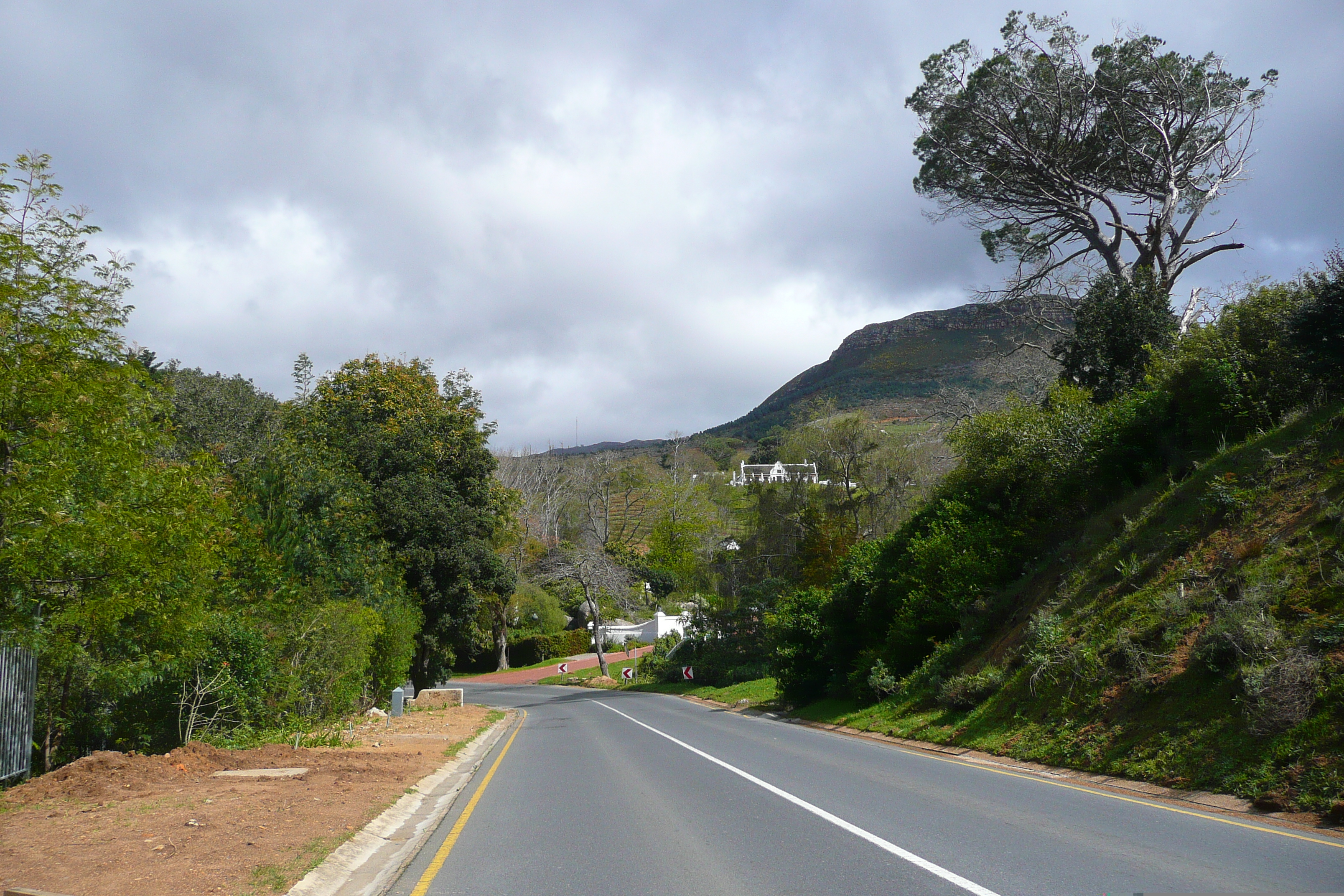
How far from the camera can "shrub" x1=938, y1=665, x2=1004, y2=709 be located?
57.6ft

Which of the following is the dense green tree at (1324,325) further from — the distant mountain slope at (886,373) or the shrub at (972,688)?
the distant mountain slope at (886,373)

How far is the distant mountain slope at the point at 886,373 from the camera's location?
A: 9269 cm

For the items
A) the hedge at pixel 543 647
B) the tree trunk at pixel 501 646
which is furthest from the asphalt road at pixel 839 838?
the hedge at pixel 543 647

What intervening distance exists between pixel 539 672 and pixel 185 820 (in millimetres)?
54153

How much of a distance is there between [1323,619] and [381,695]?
2443cm

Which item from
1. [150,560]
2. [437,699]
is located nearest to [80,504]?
[150,560]

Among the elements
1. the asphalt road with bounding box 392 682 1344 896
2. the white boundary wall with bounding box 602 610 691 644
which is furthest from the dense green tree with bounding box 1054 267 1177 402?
the white boundary wall with bounding box 602 610 691 644

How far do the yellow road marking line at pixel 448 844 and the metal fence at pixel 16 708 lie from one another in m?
5.46

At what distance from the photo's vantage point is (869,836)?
7.89 metres

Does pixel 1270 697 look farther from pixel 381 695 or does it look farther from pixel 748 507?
pixel 748 507

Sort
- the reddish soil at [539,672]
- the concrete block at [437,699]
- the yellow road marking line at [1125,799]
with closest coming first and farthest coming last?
the yellow road marking line at [1125,799]
the concrete block at [437,699]
the reddish soil at [539,672]

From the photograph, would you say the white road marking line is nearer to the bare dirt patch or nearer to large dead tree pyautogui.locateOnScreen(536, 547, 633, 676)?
the bare dirt patch

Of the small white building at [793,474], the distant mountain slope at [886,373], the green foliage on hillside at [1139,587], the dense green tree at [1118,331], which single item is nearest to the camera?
the green foliage on hillside at [1139,587]

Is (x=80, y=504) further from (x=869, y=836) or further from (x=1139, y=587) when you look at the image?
(x=1139, y=587)
